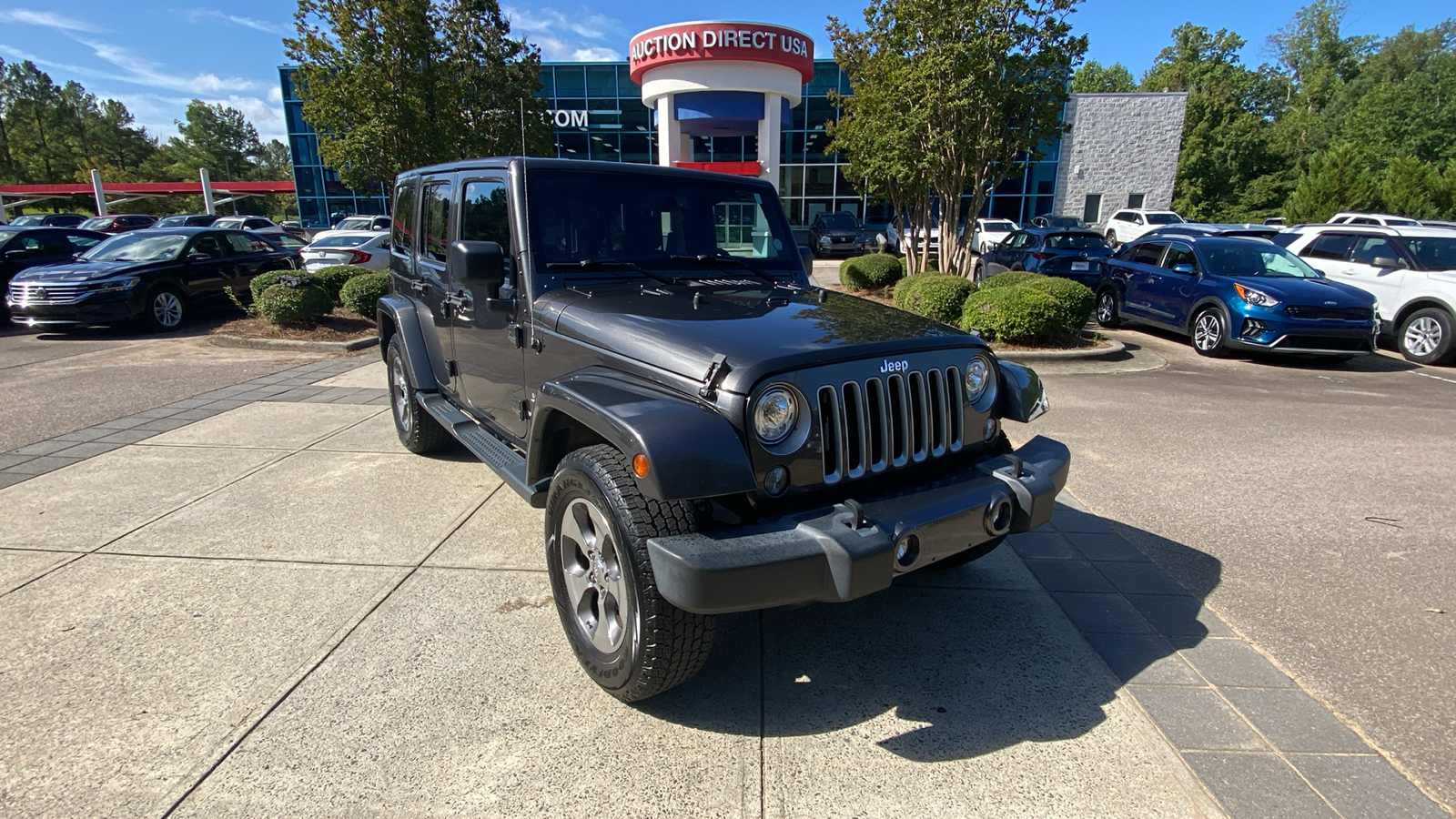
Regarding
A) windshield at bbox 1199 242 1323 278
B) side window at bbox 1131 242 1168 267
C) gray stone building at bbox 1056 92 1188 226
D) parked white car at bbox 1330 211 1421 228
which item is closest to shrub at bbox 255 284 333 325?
side window at bbox 1131 242 1168 267

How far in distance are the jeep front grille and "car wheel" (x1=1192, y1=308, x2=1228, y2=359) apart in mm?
8819

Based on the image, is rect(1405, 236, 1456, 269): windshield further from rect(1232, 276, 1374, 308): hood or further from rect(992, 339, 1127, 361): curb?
rect(992, 339, 1127, 361): curb

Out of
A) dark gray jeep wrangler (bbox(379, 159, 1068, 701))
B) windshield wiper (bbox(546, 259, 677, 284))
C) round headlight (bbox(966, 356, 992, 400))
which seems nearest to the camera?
dark gray jeep wrangler (bbox(379, 159, 1068, 701))

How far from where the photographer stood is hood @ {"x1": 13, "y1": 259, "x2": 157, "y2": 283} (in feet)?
34.0

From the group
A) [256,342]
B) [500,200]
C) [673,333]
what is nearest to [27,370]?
[256,342]

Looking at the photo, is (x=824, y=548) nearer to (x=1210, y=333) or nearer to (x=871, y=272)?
(x=1210, y=333)

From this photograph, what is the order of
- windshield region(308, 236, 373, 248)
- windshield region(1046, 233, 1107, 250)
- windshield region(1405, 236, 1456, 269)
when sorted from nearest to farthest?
1. windshield region(1405, 236, 1456, 269)
2. windshield region(308, 236, 373, 248)
3. windshield region(1046, 233, 1107, 250)

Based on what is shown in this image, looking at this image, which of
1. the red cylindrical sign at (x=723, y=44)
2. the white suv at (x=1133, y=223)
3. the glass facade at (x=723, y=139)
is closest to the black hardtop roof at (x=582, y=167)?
the red cylindrical sign at (x=723, y=44)

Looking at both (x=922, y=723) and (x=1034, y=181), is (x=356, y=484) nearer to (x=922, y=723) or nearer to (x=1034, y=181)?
(x=922, y=723)

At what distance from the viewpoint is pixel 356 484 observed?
4.84 metres

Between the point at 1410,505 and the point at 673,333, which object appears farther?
the point at 1410,505

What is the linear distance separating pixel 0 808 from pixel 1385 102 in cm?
6072

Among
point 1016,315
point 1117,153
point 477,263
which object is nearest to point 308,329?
point 477,263

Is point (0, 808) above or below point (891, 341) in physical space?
below
